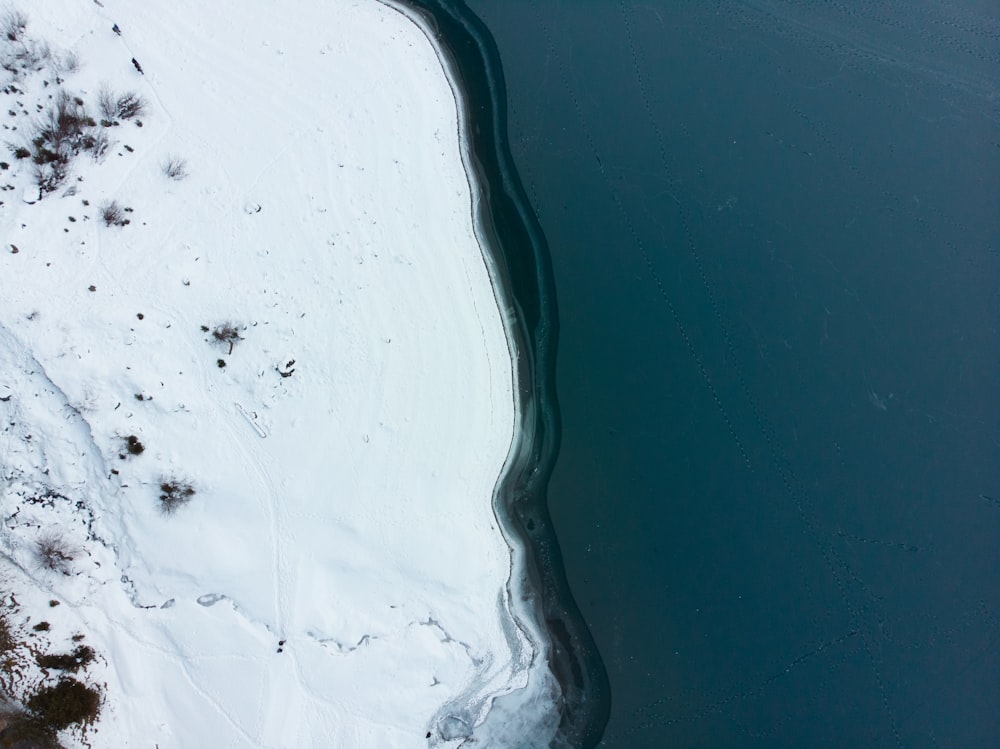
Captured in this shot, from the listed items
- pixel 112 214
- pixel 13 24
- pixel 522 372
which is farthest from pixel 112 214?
pixel 522 372

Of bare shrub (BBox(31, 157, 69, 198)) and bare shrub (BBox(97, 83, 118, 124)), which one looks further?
bare shrub (BBox(97, 83, 118, 124))

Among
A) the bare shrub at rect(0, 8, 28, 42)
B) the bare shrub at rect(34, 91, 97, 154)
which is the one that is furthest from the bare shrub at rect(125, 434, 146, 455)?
the bare shrub at rect(0, 8, 28, 42)

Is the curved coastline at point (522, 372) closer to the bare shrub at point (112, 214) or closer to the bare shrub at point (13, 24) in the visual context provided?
the bare shrub at point (112, 214)

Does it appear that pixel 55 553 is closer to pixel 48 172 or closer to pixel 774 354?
pixel 48 172

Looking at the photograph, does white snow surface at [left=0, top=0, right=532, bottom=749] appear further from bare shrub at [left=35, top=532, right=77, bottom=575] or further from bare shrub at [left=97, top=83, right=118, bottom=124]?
bare shrub at [left=97, top=83, right=118, bottom=124]

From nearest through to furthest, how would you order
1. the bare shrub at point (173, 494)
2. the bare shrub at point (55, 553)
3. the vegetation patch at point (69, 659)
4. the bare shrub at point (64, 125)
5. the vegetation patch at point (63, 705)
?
the vegetation patch at point (63, 705) → the vegetation patch at point (69, 659) → the bare shrub at point (55, 553) → the bare shrub at point (173, 494) → the bare shrub at point (64, 125)

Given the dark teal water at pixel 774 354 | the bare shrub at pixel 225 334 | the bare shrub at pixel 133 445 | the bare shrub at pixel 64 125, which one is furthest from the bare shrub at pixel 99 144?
the dark teal water at pixel 774 354
